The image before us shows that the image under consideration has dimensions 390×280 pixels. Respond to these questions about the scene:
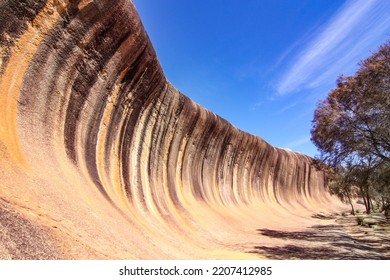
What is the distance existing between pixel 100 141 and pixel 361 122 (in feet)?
39.7

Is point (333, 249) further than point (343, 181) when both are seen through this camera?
No

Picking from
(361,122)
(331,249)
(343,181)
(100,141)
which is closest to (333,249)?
(331,249)

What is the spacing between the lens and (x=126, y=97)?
13570 mm

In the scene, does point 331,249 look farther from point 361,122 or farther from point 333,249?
point 361,122

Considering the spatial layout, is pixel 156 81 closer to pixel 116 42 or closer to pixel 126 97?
pixel 126 97

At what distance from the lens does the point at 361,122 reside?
15320mm

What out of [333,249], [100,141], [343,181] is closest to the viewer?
[100,141]

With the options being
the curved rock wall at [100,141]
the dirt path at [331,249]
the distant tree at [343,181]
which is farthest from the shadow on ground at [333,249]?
the distant tree at [343,181]

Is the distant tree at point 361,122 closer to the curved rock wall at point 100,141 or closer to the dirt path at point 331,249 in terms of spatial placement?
the dirt path at point 331,249

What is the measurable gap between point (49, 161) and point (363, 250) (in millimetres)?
13025

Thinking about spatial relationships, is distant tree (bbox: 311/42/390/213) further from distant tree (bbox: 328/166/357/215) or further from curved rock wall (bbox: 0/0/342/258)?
curved rock wall (bbox: 0/0/342/258)

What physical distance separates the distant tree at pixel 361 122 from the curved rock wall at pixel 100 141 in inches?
265

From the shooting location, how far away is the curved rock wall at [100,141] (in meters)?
6.76

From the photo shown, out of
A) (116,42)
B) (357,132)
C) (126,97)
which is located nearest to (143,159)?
(126,97)
